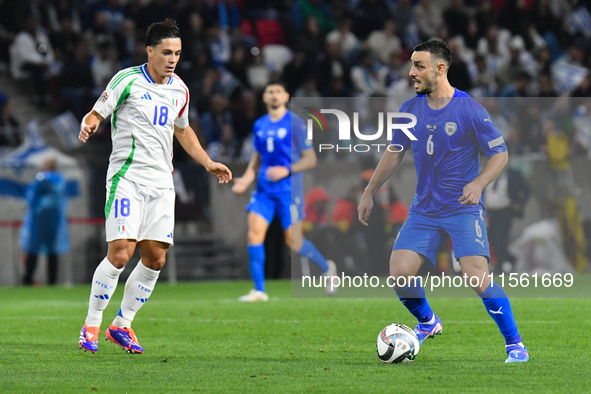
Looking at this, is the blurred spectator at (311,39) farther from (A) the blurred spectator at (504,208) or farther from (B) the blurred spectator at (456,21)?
(A) the blurred spectator at (504,208)

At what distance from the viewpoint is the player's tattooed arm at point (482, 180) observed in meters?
5.83

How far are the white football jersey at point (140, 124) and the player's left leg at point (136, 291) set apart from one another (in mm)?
478

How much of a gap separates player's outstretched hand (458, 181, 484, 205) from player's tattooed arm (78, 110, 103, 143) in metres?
2.49

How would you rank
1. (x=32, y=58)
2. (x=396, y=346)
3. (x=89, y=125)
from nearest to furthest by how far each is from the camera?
(x=396, y=346), (x=89, y=125), (x=32, y=58)

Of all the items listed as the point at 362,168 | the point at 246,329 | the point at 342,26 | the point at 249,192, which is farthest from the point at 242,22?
the point at 246,329

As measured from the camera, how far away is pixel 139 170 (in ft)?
20.9

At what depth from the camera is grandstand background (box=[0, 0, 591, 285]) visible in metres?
14.8

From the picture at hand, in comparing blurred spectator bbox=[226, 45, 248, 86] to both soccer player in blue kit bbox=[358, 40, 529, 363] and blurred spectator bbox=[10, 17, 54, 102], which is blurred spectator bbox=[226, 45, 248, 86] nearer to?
blurred spectator bbox=[10, 17, 54, 102]

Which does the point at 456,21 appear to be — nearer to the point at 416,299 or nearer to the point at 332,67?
the point at 332,67

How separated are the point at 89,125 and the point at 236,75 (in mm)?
11312

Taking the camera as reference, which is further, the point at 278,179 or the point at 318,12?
the point at 318,12

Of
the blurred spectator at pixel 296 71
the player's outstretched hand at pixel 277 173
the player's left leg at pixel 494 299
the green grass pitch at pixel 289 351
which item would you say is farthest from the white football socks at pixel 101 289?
the blurred spectator at pixel 296 71

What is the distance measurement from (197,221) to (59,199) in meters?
2.32

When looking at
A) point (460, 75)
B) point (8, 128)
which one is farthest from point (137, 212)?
point (460, 75)
